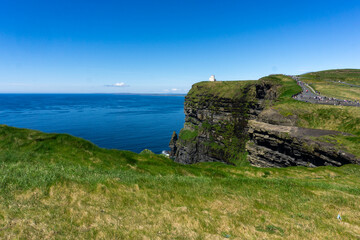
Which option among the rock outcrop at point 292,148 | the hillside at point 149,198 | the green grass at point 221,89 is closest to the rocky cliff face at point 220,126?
the green grass at point 221,89

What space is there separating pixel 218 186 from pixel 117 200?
8928mm

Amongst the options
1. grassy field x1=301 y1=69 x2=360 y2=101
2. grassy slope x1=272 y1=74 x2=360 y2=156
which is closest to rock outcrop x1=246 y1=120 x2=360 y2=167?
grassy slope x1=272 y1=74 x2=360 y2=156

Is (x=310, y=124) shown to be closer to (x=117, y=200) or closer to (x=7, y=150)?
(x=117, y=200)

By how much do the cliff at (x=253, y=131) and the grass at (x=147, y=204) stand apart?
12605 mm

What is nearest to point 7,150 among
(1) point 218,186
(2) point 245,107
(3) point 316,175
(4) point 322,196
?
(1) point 218,186

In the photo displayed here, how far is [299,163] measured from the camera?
3353 cm

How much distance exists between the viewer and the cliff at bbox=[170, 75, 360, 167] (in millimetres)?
30666

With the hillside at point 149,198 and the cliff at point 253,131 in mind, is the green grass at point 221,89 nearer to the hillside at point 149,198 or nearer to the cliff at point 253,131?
the cliff at point 253,131

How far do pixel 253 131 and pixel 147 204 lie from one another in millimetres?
37460

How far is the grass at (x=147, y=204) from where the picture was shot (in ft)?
28.2

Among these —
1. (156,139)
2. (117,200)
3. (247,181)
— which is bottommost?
(156,139)

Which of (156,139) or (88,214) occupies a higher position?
(88,214)

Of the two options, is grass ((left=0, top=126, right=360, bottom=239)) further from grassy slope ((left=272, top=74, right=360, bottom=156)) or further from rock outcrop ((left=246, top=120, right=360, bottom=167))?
grassy slope ((left=272, top=74, right=360, bottom=156))

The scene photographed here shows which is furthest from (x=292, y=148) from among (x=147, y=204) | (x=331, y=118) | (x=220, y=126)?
(x=220, y=126)
